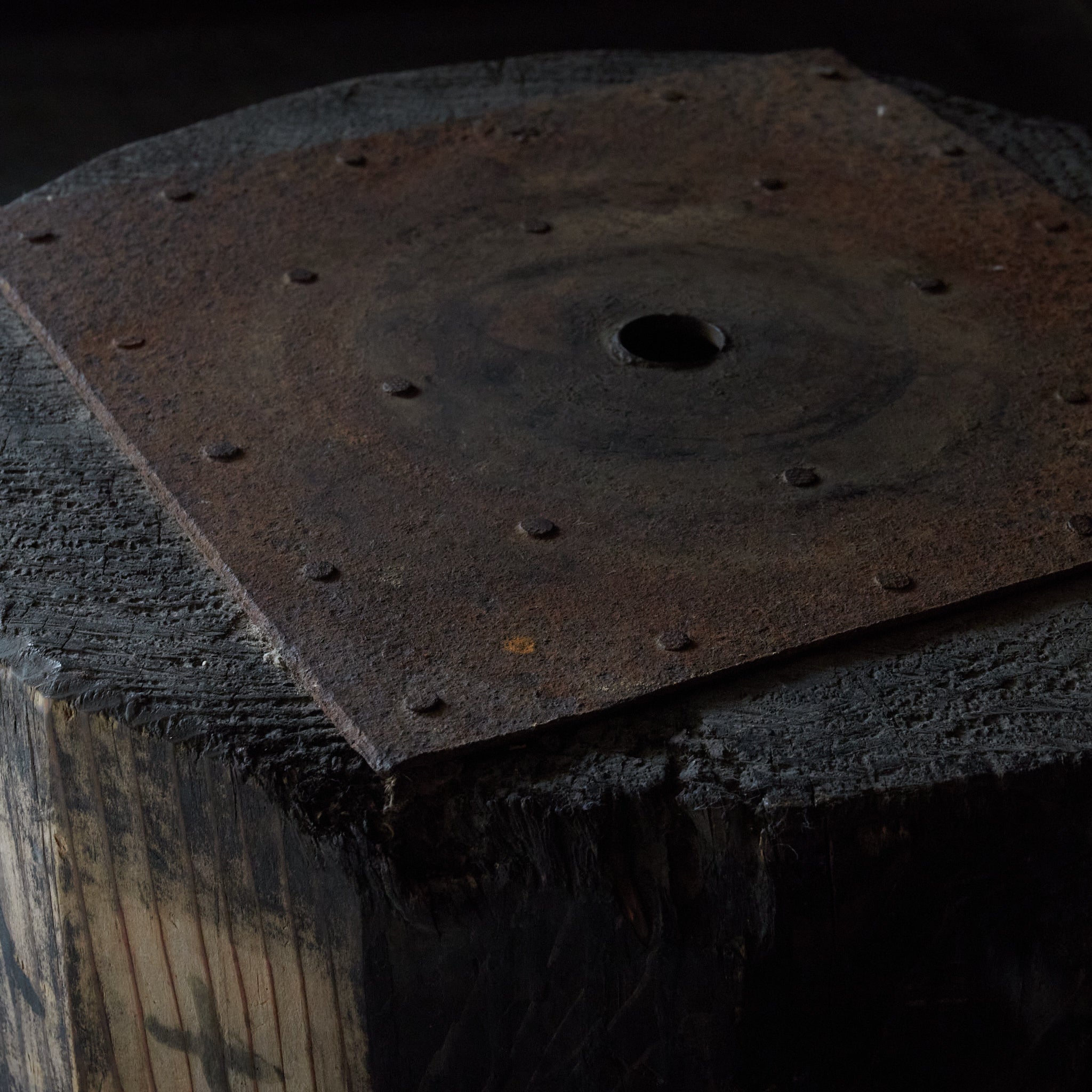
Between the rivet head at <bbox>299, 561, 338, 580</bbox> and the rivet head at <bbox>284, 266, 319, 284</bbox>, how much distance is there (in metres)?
0.50

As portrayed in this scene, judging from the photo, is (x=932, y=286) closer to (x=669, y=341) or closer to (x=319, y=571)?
(x=669, y=341)

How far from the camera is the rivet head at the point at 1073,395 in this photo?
4.58 ft

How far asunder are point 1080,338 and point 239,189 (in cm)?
96

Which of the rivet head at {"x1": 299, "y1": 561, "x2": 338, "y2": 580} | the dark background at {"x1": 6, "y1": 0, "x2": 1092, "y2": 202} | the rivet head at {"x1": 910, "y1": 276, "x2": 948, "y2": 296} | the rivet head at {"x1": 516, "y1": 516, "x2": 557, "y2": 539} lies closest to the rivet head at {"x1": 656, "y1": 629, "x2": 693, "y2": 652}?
the rivet head at {"x1": 516, "y1": 516, "x2": 557, "y2": 539}

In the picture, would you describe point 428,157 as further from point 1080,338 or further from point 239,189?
point 1080,338

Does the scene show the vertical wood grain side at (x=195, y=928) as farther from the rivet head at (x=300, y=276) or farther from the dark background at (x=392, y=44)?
the dark background at (x=392, y=44)

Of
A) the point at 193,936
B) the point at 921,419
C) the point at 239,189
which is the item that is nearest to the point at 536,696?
the point at 193,936

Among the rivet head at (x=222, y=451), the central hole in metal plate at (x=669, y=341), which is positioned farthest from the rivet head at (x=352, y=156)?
the rivet head at (x=222, y=451)

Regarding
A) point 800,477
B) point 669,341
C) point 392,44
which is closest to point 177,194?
point 669,341

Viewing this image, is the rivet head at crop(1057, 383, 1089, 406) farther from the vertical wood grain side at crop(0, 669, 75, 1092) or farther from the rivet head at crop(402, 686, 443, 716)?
the vertical wood grain side at crop(0, 669, 75, 1092)

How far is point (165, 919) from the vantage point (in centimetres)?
118

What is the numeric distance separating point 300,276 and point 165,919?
2.34 ft

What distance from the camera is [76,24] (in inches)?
176

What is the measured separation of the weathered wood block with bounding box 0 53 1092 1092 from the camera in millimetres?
1045
